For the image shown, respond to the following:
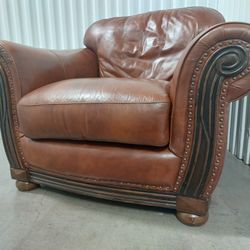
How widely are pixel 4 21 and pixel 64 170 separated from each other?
140cm

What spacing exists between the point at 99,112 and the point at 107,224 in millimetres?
384

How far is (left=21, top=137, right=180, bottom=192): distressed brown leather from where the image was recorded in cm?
85

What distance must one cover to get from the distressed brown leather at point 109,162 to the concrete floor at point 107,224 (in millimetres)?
124

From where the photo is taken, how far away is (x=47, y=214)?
96cm

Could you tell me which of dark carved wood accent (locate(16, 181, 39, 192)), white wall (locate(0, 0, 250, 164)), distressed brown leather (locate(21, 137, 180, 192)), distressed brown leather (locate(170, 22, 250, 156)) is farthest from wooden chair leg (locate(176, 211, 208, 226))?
white wall (locate(0, 0, 250, 164))

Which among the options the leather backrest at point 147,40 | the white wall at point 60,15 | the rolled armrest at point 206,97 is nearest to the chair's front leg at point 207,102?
the rolled armrest at point 206,97

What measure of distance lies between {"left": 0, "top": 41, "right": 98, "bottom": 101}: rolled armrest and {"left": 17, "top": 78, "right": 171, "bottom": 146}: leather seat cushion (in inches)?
3.7

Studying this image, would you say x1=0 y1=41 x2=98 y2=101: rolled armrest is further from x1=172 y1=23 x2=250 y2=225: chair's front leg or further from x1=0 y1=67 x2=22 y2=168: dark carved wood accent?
x1=172 y1=23 x2=250 y2=225: chair's front leg

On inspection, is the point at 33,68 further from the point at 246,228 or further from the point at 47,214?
the point at 246,228

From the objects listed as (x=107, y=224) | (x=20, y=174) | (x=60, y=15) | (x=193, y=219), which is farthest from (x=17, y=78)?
(x=60, y=15)

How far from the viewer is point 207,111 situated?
757mm

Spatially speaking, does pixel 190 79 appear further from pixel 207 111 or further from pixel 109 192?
pixel 109 192

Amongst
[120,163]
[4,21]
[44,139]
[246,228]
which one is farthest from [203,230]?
[4,21]

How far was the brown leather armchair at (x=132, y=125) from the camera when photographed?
734 millimetres
